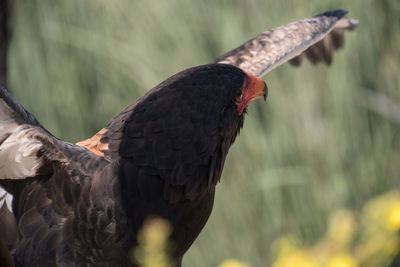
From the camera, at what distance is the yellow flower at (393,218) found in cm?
116

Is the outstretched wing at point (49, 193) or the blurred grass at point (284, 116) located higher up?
the outstretched wing at point (49, 193)

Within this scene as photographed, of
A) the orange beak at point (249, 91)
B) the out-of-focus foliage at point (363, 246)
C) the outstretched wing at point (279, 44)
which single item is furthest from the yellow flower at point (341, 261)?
the outstretched wing at point (279, 44)

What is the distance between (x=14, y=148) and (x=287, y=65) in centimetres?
272

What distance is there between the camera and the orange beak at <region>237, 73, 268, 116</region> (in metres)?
2.54

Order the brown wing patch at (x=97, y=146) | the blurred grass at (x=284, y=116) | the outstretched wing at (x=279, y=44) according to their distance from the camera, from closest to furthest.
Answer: the brown wing patch at (x=97, y=146) < the outstretched wing at (x=279, y=44) < the blurred grass at (x=284, y=116)

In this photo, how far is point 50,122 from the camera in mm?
5121

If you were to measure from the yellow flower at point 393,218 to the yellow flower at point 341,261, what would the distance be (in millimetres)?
95

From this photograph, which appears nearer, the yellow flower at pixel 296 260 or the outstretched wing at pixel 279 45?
the yellow flower at pixel 296 260

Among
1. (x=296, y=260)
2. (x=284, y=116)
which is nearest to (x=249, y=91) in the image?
(x=296, y=260)

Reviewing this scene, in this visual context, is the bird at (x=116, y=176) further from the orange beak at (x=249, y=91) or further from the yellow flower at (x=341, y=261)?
the yellow flower at (x=341, y=261)

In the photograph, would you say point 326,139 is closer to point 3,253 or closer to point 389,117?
point 389,117

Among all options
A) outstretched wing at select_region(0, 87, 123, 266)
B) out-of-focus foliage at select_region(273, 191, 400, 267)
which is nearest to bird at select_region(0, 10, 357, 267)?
outstretched wing at select_region(0, 87, 123, 266)

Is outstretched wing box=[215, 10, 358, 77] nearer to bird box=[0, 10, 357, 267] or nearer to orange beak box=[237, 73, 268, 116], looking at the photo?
orange beak box=[237, 73, 268, 116]

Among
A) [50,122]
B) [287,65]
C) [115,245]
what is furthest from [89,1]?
[115,245]
